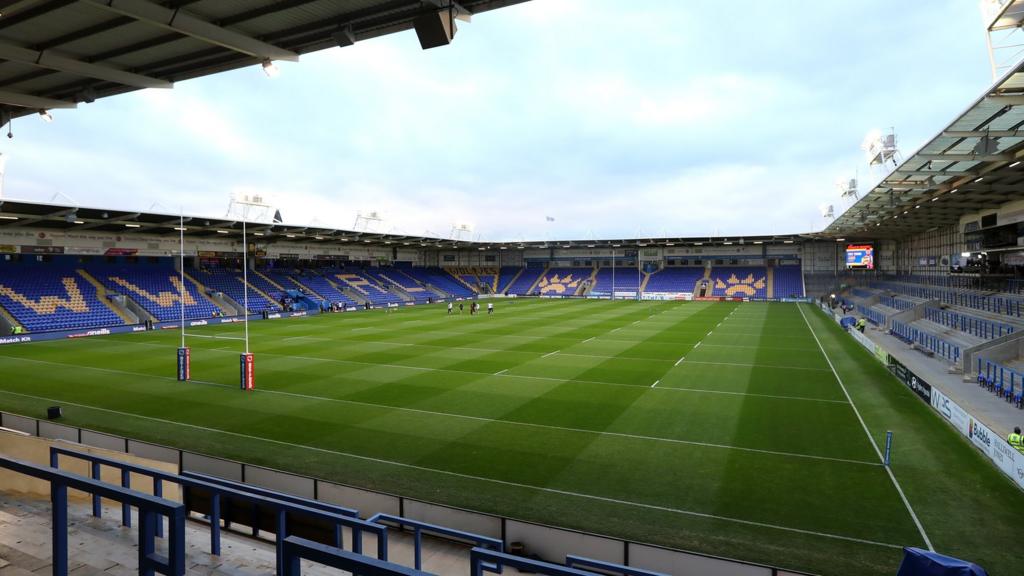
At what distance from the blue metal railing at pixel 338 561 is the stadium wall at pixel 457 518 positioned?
602 centimetres

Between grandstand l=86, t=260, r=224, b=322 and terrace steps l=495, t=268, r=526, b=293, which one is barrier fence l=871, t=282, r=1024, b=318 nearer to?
grandstand l=86, t=260, r=224, b=322

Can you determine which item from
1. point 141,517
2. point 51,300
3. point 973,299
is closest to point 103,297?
point 51,300

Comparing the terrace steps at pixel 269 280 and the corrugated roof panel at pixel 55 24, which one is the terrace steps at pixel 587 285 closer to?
the terrace steps at pixel 269 280

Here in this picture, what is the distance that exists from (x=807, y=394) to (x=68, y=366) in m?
34.4

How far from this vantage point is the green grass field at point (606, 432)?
11.0 meters

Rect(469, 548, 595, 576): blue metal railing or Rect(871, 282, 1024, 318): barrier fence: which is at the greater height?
Rect(871, 282, 1024, 318): barrier fence

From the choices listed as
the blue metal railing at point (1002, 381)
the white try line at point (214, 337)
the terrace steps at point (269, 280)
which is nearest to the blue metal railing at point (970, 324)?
the blue metal railing at point (1002, 381)

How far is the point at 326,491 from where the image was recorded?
10344mm

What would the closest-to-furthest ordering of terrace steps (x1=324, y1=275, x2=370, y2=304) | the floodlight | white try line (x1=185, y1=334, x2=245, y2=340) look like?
the floodlight
white try line (x1=185, y1=334, x2=245, y2=340)
terrace steps (x1=324, y1=275, x2=370, y2=304)

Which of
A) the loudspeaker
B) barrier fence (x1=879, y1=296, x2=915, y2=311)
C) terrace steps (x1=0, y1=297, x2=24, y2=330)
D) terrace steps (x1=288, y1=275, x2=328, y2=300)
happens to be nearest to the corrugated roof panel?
the loudspeaker

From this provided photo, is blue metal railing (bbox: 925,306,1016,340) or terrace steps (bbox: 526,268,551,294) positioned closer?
blue metal railing (bbox: 925,306,1016,340)

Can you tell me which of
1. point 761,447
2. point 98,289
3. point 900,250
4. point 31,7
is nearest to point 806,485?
point 761,447

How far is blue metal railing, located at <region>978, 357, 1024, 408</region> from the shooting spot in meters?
19.0

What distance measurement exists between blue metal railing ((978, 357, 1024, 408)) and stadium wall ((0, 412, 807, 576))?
1788 centimetres
